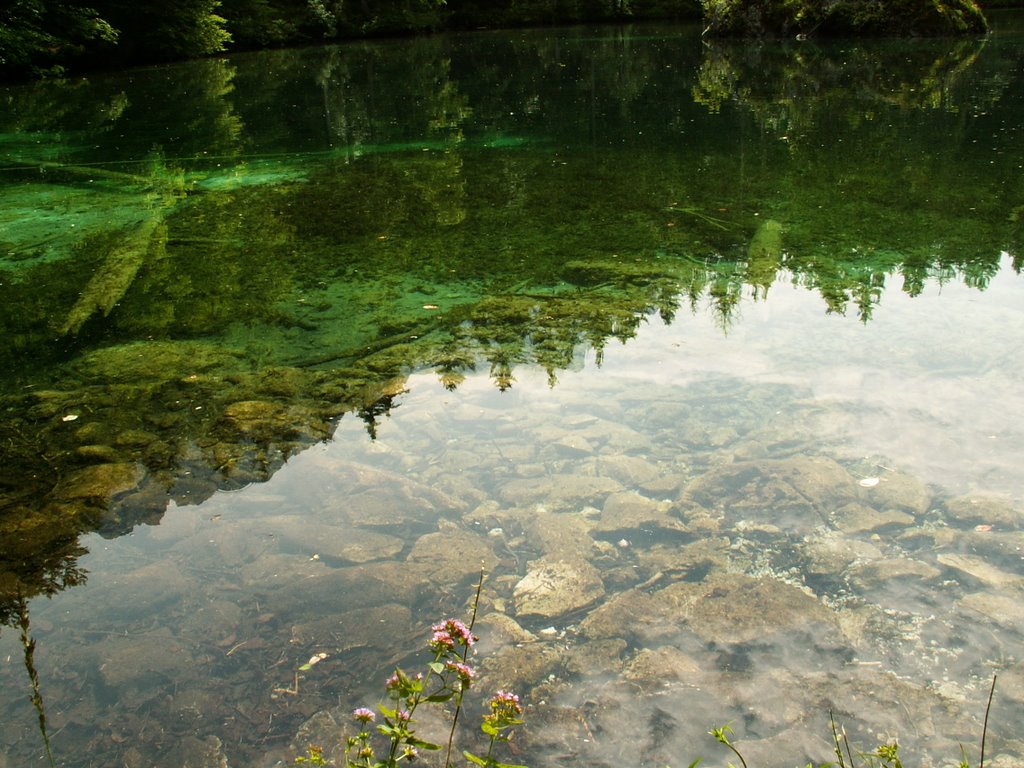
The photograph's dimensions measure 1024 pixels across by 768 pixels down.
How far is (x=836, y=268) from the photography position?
16.9ft

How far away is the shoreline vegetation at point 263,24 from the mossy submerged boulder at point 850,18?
0.07ft

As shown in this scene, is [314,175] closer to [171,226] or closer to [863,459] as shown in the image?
[171,226]

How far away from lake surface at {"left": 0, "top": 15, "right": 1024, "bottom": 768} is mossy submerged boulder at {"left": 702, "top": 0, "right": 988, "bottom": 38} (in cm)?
1313

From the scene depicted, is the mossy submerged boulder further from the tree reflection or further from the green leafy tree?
the green leafy tree

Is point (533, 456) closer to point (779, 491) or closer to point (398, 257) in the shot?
Result: point (779, 491)

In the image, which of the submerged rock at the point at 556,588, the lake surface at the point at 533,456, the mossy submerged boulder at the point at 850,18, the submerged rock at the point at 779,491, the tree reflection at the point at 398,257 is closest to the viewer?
the lake surface at the point at 533,456

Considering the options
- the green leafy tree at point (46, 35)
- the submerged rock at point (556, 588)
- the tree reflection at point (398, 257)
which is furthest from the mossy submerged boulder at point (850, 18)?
the submerged rock at point (556, 588)

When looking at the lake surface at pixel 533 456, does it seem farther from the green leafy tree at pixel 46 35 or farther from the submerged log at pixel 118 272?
the green leafy tree at pixel 46 35

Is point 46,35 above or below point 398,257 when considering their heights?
above

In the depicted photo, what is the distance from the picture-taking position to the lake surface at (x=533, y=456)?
2301 mm

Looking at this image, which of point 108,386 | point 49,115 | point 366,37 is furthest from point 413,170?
point 366,37

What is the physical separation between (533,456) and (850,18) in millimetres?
19187

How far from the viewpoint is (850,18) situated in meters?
19.1

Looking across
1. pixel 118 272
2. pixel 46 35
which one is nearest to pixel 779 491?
pixel 118 272
